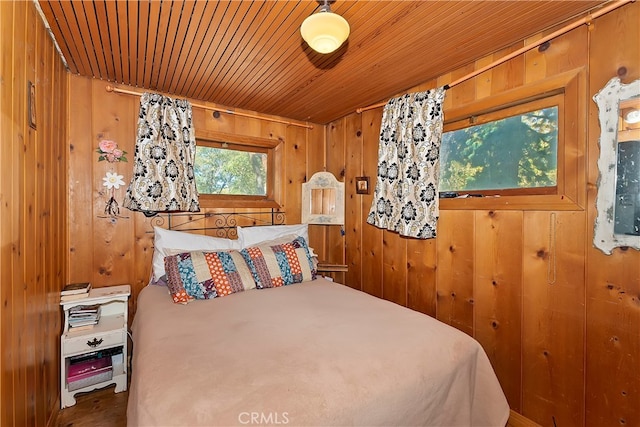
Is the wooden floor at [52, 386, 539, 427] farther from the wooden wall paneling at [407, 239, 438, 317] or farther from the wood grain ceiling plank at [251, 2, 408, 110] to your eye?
the wood grain ceiling plank at [251, 2, 408, 110]

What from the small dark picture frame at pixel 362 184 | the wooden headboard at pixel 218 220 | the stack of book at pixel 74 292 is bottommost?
the stack of book at pixel 74 292

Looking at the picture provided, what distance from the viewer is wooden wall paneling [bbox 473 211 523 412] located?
1752 mm

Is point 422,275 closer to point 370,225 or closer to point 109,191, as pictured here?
point 370,225

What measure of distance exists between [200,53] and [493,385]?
2.51 meters

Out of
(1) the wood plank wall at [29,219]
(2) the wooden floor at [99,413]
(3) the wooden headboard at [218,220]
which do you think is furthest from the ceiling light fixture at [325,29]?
(2) the wooden floor at [99,413]

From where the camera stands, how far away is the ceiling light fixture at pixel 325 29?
121 cm

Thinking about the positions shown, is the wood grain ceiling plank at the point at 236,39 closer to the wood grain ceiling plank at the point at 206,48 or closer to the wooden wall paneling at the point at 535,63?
the wood grain ceiling plank at the point at 206,48

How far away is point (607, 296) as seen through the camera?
4.62 ft

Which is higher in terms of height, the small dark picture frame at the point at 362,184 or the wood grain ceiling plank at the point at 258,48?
the wood grain ceiling plank at the point at 258,48

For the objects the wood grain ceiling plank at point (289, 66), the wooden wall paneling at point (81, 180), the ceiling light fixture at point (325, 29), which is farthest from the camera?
the wooden wall paneling at point (81, 180)

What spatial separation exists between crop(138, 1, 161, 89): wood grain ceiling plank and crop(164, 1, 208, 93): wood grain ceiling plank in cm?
13

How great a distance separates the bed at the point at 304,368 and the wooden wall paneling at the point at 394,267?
764 mm

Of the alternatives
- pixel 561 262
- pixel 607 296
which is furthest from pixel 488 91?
pixel 607 296

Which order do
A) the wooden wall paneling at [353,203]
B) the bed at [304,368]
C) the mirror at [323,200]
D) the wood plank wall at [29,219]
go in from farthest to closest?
the mirror at [323,200], the wooden wall paneling at [353,203], the wood plank wall at [29,219], the bed at [304,368]
